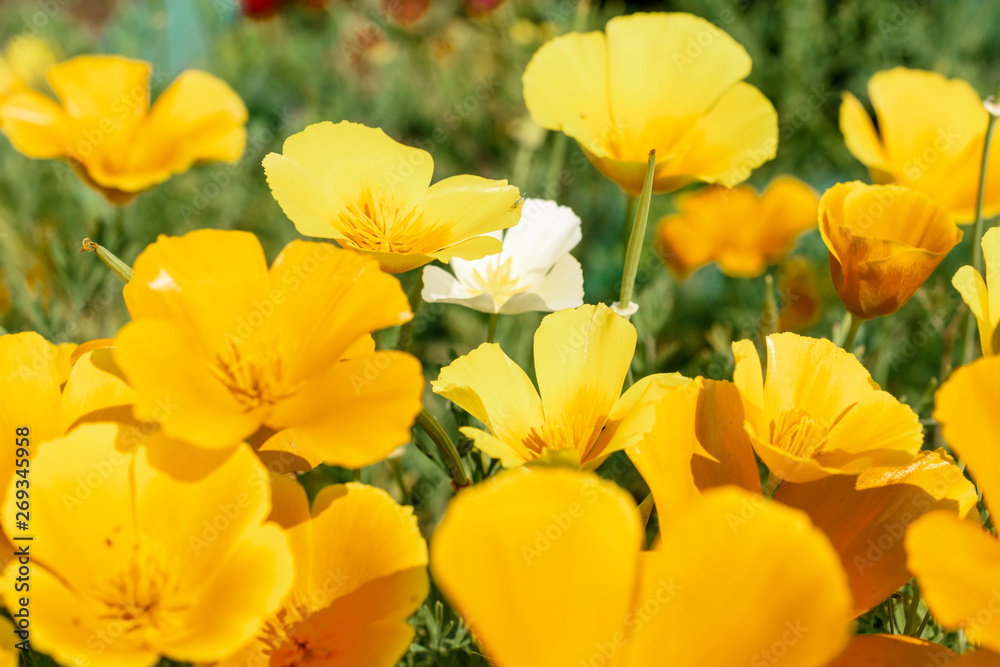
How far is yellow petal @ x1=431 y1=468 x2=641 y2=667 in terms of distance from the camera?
32 centimetres

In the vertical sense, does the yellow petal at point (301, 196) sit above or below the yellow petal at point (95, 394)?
above

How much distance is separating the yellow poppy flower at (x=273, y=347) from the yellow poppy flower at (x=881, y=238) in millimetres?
335

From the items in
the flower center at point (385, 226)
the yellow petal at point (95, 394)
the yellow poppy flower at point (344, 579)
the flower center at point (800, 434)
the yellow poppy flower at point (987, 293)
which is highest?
the yellow poppy flower at point (987, 293)

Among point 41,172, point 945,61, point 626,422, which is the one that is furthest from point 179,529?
point 945,61

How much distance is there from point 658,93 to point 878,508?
384 millimetres

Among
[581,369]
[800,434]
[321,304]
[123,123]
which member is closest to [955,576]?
[800,434]

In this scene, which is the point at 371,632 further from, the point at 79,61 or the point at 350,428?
the point at 79,61

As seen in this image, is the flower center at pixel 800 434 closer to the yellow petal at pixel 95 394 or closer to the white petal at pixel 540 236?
the white petal at pixel 540 236

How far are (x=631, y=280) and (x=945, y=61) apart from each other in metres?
1.88

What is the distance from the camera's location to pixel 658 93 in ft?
2.22

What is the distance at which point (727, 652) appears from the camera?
13.7 inches

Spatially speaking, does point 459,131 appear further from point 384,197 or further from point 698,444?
point 698,444

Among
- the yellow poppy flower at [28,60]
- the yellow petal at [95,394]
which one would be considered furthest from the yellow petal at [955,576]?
the yellow poppy flower at [28,60]

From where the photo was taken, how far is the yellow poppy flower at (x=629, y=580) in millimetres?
326
